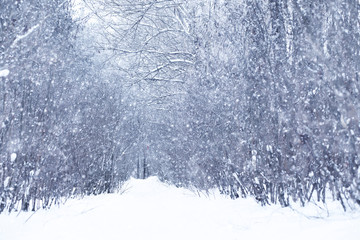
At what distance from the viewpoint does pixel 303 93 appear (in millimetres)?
3588

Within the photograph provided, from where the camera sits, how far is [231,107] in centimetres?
545

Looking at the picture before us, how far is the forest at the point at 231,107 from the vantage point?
10.1ft

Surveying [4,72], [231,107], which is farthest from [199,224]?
[4,72]

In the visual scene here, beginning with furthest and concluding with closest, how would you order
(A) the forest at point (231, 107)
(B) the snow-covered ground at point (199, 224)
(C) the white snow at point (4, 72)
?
(C) the white snow at point (4, 72)
(A) the forest at point (231, 107)
(B) the snow-covered ground at point (199, 224)

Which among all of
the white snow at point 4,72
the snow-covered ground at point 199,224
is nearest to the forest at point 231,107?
the white snow at point 4,72

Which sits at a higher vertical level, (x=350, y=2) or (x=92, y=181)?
(x=350, y=2)

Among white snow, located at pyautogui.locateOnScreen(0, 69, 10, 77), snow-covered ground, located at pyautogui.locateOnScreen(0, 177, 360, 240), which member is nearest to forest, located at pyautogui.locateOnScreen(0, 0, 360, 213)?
white snow, located at pyautogui.locateOnScreen(0, 69, 10, 77)

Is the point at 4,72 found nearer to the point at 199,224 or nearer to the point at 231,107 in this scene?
the point at 199,224

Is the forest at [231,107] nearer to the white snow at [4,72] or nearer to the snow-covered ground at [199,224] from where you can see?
the white snow at [4,72]

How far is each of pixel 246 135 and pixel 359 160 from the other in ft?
7.06

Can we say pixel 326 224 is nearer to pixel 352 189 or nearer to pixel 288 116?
pixel 352 189

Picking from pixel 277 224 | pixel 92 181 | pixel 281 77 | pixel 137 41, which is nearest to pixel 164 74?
pixel 137 41

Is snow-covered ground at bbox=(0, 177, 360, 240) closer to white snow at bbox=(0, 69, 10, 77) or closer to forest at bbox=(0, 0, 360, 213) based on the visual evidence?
forest at bbox=(0, 0, 360, 213)

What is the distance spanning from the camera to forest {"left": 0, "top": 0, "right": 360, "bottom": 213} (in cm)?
307
